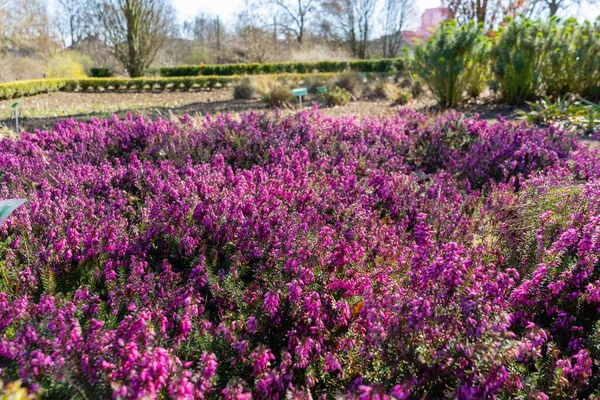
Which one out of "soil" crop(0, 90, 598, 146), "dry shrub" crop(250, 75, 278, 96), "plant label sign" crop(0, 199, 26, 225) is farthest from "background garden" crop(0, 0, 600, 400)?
"dry shrub" crop(250, 75, 278, 96)

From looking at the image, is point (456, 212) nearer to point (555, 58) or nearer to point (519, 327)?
point (519, 327)

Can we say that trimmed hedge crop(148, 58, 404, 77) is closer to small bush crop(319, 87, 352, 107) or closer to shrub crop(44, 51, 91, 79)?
shrub crop(44, 51, 91, 79)

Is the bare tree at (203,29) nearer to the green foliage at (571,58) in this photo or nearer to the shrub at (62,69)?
the shrub at (62,69)

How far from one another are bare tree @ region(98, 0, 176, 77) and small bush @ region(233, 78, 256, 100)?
12838mm

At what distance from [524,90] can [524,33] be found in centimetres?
116

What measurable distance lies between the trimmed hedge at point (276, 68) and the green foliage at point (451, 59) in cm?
1674

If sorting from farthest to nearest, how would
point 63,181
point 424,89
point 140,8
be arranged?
1. point 140,8
2. point 424,89
3. point 63,181

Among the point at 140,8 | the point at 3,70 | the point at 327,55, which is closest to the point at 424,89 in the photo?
the point at 140,8

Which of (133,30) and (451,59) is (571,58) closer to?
(451,59)

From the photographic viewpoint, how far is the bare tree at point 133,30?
25.7m

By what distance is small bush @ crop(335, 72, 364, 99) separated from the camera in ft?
48.4

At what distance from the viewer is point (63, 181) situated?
3.86m

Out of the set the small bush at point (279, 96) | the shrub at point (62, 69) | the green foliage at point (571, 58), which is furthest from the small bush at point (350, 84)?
the shrub at point (62, 69)

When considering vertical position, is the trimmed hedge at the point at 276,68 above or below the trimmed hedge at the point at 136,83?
above
